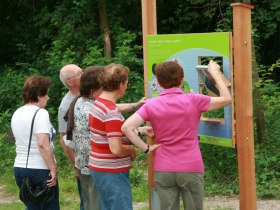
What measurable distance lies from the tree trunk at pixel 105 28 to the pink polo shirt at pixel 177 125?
379 inches

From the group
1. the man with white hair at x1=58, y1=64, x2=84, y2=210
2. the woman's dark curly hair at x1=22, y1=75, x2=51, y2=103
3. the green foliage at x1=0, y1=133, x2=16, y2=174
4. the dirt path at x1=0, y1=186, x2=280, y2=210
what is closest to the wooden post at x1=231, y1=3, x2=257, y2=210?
the man with white hair at x1=58, y1=64, x2=84, y2=210

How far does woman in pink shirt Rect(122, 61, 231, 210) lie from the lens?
4.20 metres

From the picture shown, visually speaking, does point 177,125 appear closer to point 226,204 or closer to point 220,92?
point 220,92

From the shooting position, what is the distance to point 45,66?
14305 mm

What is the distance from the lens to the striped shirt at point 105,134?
4297mm

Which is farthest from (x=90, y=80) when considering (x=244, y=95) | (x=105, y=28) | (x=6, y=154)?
(x=105, y=28)

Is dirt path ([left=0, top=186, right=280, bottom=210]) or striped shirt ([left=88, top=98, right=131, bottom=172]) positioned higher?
striped shirt ([left=88, top=98, right=131, bottom=172])

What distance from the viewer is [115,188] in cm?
438

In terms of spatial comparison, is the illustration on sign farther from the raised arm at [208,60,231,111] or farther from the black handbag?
the black handbag

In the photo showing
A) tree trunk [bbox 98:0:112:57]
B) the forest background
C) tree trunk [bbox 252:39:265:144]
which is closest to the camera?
tree trunk [bbox 252:39:265:144]

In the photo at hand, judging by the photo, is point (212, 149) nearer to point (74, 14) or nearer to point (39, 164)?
point (39, 164)

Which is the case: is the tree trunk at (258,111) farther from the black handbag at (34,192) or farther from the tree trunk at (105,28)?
the tree trunk at (105,28)

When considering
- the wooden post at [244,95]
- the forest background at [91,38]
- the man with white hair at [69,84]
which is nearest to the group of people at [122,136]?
the wooden post at [244,95]

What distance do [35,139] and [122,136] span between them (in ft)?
2.86
